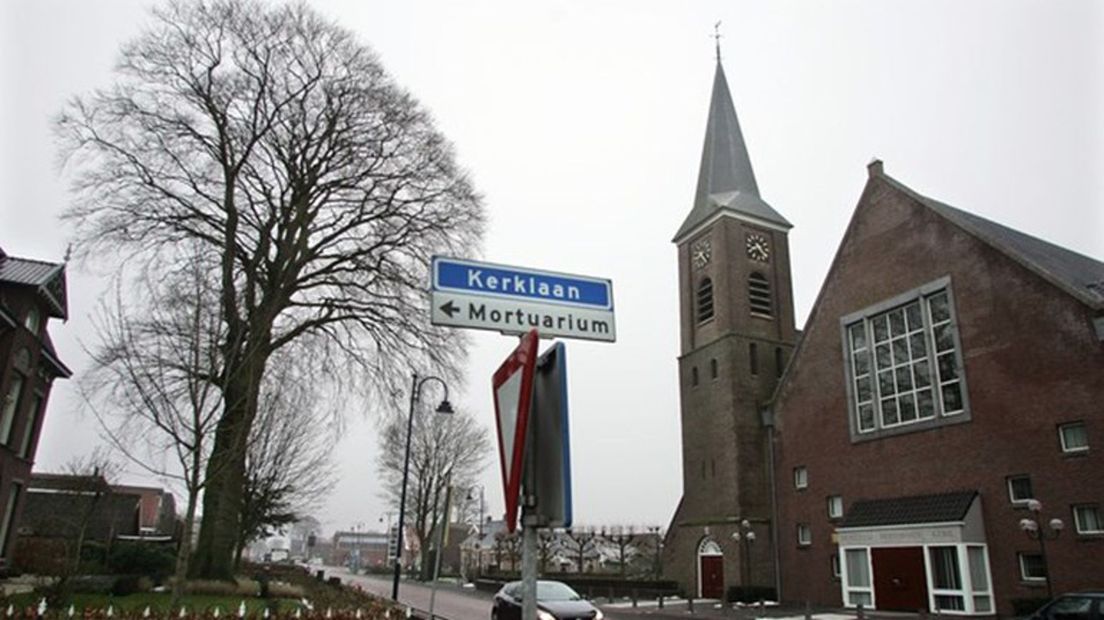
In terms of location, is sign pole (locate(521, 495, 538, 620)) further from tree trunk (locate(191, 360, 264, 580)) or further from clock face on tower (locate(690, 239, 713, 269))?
clock face on tower (locate(690, 239, 713, 269))

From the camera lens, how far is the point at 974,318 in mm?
25438

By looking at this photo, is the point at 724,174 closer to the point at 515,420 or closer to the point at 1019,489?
the point at 1019,489

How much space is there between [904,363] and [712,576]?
1344 cm

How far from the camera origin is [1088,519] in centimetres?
2088

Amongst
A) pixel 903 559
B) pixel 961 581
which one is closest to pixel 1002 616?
pixel 961 581

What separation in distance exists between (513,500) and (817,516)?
97.4 ft

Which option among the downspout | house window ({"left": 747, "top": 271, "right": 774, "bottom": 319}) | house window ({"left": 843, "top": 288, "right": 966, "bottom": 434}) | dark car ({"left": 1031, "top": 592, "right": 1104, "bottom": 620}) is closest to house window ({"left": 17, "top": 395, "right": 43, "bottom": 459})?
the downspout

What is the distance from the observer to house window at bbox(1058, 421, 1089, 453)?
21353 mm

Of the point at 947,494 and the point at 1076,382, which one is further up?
the point at 1076,382

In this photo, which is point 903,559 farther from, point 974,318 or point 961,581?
point 974,318

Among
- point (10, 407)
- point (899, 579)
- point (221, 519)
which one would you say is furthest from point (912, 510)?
point (10, 407)

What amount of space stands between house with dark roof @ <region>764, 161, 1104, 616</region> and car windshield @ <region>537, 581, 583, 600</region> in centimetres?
1370

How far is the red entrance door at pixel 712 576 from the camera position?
33594mm

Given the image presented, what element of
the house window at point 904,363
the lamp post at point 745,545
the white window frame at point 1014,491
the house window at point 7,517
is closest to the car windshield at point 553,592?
the white window frame at point 1014,491
